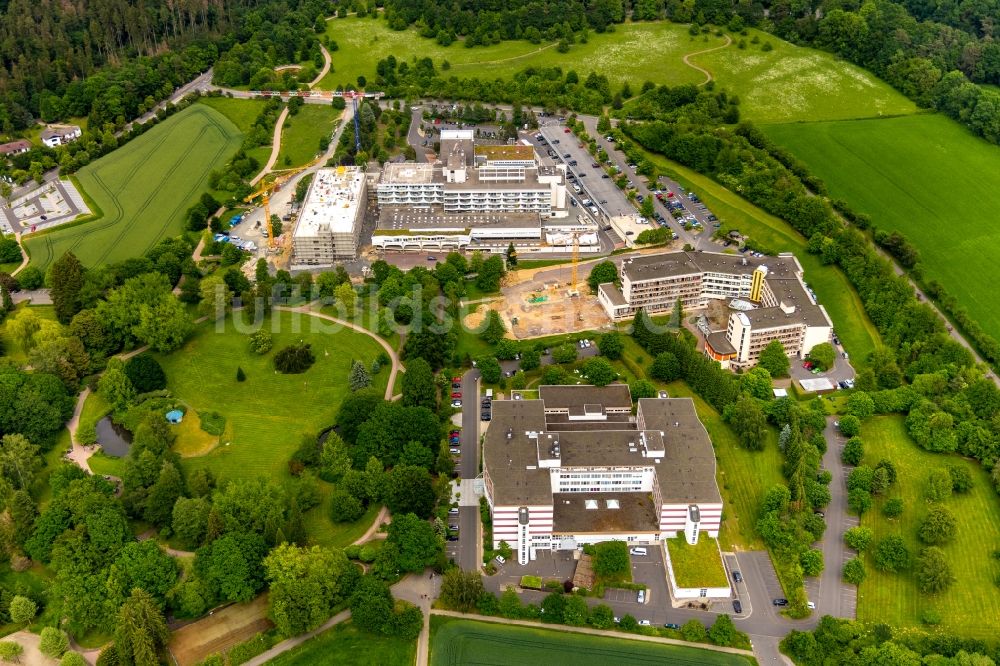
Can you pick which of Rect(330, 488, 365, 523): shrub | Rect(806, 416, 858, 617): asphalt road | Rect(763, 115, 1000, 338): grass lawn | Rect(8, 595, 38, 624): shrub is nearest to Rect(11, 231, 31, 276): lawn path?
Rect(8, 595, 38, 624): shrub

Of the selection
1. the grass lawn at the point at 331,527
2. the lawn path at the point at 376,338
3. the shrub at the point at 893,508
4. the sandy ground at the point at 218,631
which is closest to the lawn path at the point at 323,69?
the lawn path at the point at 376,338

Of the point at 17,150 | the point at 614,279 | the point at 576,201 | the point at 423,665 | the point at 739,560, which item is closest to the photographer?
the point at 423,665

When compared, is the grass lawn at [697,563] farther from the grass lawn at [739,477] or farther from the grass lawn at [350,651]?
the grass lawn at [350,651]

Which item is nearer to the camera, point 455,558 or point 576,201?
point 455,558

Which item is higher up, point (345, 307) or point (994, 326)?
point (994, 326)

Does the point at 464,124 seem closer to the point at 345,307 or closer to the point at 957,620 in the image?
the point at 345,307

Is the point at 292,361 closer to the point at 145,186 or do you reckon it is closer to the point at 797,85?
the point at 145,186

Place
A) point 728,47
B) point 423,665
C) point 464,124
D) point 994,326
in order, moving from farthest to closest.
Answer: point 728,47, point 464,124, point 994,326, point 423,665

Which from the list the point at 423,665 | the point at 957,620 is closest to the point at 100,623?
the point at 423,665
